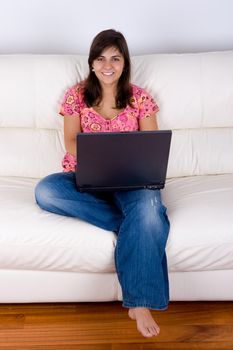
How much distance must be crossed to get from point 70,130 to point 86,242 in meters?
0.52

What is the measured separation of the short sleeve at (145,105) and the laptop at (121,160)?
1.25ft

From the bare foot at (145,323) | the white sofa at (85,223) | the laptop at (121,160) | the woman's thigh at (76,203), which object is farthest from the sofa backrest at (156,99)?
the bare foot at (145,323)

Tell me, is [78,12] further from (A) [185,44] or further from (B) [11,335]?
(B) [11,335]

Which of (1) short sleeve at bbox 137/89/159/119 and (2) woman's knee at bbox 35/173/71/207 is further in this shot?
(1) short sleeve at bbox 137/89/159/119

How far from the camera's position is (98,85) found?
1989 millimetres

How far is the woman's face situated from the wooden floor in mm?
888

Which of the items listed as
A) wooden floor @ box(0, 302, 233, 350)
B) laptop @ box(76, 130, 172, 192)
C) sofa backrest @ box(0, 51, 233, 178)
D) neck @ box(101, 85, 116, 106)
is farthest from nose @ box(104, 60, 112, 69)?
wooden floor @ box(0, 302, 233, 350)

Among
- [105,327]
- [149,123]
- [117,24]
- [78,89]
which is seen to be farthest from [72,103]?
[105,327]

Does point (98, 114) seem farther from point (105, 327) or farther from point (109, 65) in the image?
point (105, 327)

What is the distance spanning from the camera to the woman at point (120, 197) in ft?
5.20

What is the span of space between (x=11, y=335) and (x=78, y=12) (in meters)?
1.51

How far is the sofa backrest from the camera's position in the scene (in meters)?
2.08

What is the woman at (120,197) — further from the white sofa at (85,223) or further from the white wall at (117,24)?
the white wall at (117,24)

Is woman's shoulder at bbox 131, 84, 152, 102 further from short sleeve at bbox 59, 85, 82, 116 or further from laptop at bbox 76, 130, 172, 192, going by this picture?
laptop at bbox 76, 130, 172, 192
